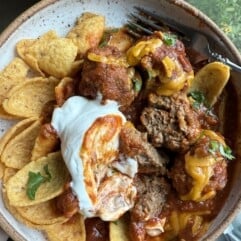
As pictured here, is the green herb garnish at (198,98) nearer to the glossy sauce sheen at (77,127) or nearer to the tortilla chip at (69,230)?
the glossy sauce sheen at (77,127)

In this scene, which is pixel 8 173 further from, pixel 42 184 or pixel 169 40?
pixel 169 40

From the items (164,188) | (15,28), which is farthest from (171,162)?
(15,28)

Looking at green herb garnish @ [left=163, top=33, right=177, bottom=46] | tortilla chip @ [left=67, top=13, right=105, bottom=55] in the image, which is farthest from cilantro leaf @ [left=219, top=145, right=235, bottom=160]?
tortilla chip @ [left=67, top=13, right=105, bottom=55]

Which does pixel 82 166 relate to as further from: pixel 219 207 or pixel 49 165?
pixel 219 207

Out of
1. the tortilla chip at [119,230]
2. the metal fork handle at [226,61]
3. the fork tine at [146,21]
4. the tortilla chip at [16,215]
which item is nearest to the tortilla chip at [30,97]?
the tortilla chip at [16,215]

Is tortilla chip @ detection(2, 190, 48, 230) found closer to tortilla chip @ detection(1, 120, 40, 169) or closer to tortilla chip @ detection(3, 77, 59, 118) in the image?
tortilla chip @ detection(1, 120, 40, 169)
